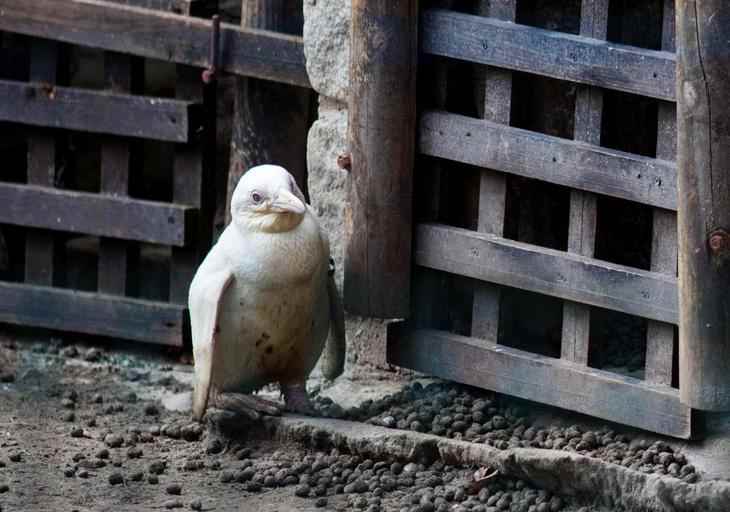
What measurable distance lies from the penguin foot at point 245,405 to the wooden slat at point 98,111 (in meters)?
1.29

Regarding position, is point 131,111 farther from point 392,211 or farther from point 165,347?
point 392,211

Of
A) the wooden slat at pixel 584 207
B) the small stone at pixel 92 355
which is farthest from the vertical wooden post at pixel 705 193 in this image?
the small stone at pixel 92 355

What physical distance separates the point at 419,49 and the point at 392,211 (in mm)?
551

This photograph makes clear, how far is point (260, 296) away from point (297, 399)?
451 mm

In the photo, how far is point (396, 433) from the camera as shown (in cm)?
525

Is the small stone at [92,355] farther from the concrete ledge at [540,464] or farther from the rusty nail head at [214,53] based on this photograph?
the concrete ledge at [540,464]

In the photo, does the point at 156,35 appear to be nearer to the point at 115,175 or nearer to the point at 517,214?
the point at 115,175

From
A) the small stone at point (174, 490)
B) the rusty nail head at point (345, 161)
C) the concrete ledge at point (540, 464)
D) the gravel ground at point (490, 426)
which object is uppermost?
the rusty nail head at point (345, 161)

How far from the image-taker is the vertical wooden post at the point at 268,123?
20.5 ft

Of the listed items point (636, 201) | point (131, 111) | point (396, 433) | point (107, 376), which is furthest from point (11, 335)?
point (636, 201)

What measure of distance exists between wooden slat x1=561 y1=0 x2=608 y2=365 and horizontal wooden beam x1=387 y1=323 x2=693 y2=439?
3.1 inches

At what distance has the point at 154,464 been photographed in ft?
17.5

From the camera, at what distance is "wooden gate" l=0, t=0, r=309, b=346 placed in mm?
6398

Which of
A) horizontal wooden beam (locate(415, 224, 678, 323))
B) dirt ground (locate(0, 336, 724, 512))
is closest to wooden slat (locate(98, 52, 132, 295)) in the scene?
dirt ground (locate(0, 336, 724, 512))
